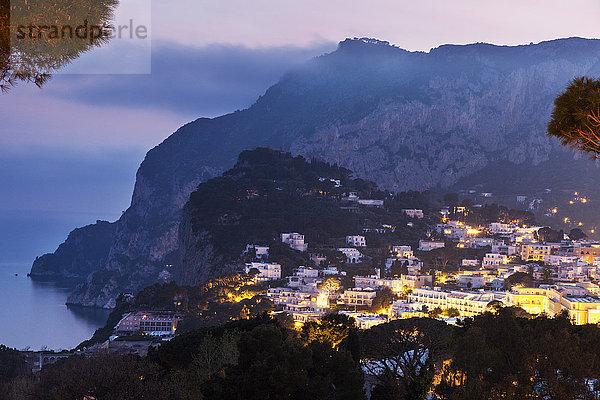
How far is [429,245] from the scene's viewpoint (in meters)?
53.2

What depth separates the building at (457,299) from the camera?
3328cm

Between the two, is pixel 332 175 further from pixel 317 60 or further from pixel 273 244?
pixel 317 60

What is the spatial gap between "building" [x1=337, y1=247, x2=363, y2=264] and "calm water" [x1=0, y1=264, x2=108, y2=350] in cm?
2062

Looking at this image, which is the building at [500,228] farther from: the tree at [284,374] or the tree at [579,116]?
the tree at [579,116]

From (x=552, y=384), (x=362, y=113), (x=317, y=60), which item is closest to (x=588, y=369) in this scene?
(x=552, y=384)

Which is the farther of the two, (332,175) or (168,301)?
(332,175)

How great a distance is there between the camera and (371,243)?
175 ft

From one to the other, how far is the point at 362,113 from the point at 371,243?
139 feet

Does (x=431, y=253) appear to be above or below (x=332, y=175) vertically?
below

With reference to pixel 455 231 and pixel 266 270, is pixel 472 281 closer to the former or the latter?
pixel 266 270

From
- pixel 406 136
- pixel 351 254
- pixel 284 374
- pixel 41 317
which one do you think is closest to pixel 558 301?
pixel 351 254

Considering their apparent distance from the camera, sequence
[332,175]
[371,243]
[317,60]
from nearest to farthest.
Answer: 1. [371,243]
2. [332,175]
3. [317,60]

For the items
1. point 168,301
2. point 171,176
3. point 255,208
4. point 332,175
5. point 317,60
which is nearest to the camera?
point 168,301

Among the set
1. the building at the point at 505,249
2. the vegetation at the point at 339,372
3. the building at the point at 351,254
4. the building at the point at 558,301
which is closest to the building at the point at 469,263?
the building at the point at 505,249
